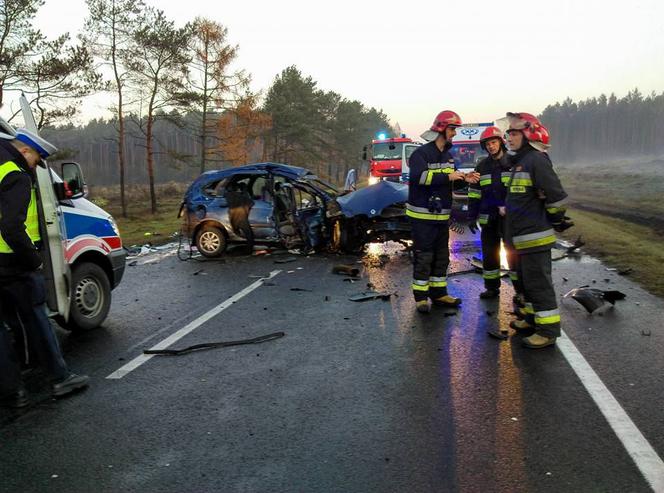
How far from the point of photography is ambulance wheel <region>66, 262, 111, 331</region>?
544 centimetres

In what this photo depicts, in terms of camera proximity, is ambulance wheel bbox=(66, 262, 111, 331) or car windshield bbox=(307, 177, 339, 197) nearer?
ambulance wheel bbox=(66, 262, 111, 331)

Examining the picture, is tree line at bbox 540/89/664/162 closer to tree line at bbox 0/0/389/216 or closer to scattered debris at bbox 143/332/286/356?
tree line at bbox 0/0/389/216

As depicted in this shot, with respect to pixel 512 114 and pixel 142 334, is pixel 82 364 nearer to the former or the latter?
pixel 142 334

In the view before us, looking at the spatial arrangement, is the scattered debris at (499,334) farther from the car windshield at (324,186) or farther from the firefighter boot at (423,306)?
the car windshield at (324,186)

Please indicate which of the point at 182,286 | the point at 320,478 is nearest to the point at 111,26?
the point at 182,286

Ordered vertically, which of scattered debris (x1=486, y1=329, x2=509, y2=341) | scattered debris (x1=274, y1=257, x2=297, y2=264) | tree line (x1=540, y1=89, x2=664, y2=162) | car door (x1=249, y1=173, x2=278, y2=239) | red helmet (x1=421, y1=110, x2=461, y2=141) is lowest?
scattered debris (x1=274, y1=257, x2=297, y2=264)

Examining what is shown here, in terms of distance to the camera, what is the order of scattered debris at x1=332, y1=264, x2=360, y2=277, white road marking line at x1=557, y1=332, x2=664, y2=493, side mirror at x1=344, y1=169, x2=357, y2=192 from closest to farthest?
white road marking line at x1=557, y1=332, x2=664, y2=493 < scattered debris at x1=332, y1=264, x2=360, y2=277 < side mirror at x1=344, y1=169, x2=357, y2=192

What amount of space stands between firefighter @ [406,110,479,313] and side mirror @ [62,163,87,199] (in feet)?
12.1

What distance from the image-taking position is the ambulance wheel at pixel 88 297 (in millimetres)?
5441

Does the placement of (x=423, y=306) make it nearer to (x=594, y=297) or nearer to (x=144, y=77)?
(x=594, y=297)

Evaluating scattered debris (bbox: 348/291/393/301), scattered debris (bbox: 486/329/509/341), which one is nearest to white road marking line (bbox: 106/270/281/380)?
scattered debris (bbox: 348/291/393/301)

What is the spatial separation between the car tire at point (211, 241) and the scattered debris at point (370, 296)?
14.7 feet

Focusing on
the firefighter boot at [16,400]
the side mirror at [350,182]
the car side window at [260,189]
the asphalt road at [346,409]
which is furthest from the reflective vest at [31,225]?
the side mirror at [350,182]

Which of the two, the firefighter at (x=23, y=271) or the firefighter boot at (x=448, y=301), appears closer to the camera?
the firefighter at (x=23, y=271)
